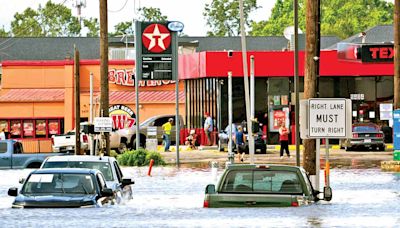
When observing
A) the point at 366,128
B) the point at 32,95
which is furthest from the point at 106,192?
the point at 32,95

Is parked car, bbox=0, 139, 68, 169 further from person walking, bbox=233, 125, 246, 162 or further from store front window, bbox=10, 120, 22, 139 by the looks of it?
store front window, bbox=10, 120, 22, 139

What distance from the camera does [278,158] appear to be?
5622cm

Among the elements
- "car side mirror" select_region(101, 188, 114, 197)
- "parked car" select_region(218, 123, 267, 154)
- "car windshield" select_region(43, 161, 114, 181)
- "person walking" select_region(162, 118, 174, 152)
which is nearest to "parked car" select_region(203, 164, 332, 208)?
"car side mirror" select_region(101, 188, 114, 197)

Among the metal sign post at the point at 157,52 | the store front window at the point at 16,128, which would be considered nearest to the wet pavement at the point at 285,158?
the metal sign post at the point at 157,52

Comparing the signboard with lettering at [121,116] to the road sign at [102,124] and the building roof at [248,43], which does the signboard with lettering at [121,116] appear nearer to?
the road sign at [102,124]

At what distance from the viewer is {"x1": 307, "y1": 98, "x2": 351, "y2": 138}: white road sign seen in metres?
29.9

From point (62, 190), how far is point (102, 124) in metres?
25.0

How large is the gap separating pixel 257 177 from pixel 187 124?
53.7 m

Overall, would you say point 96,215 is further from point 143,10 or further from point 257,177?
point 143,10

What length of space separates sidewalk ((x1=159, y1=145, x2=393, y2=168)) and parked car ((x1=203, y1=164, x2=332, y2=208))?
88.6 ft

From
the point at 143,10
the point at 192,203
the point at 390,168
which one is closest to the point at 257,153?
the point at 390,168

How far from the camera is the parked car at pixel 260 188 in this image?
23.0 m

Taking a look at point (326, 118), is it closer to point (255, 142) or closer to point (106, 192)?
point (106, 192)

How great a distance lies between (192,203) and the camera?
30672 millimetres
